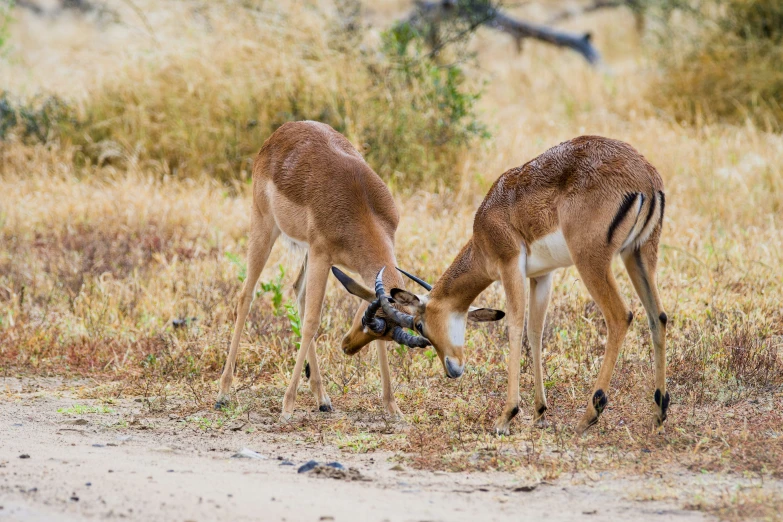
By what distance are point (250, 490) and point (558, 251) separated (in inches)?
80.5

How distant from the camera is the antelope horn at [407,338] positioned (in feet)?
17.6

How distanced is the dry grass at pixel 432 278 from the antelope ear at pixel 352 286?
0.75 metres

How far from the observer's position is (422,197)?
9.89 m

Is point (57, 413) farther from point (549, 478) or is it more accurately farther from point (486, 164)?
point (486, 164)

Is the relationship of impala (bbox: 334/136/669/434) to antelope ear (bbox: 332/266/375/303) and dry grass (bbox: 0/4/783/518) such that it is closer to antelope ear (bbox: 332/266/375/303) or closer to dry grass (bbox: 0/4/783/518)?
antelope ear (bbox: 332/266/375/303)

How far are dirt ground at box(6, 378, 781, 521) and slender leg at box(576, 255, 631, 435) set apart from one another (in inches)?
26.4

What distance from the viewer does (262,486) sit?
4238 millimetres

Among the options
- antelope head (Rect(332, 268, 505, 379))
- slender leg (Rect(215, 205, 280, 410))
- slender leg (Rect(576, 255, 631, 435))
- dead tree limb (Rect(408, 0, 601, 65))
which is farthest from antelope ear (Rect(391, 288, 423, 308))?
dead tree limb (Rect(408, 0, 601, 65))

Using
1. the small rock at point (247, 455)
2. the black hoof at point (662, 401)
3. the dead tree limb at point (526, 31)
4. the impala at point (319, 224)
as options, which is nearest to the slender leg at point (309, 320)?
the impala at point (319, 224)

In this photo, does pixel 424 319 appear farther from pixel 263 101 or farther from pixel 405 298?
pixel 263 101

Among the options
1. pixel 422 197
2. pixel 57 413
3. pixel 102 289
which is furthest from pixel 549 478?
pixel 422 197

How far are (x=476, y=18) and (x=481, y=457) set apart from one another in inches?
277

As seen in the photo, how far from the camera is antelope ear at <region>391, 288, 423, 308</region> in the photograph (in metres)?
5.43

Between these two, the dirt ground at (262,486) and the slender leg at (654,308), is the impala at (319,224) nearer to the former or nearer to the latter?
the dirt ground at (262,486)
